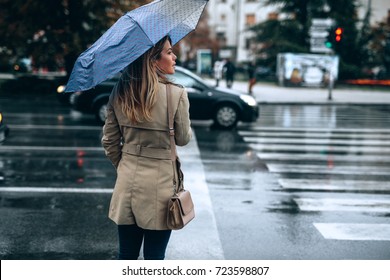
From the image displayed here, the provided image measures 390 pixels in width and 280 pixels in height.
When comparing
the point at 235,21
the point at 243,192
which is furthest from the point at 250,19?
the point at 243,192

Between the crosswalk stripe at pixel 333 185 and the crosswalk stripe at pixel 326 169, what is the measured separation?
743mm

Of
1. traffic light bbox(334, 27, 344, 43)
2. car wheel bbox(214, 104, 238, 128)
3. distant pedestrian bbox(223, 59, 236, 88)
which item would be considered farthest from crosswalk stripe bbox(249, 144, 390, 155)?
distant pedestrian bbox(223, 59, 236, 88)

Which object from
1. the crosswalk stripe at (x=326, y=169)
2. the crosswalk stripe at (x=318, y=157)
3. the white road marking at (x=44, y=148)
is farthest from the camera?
the white road marking at (x=44, y=148)

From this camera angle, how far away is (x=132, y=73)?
3.38m

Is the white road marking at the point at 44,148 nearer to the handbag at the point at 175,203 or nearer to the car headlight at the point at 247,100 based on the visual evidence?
the car headlight at the point at 247,100

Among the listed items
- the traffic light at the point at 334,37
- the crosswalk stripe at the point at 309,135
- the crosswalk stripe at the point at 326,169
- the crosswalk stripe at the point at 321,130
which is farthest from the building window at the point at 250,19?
the crosswalk stripe at the point at 326,169

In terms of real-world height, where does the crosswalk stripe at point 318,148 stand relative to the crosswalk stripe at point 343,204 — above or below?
below

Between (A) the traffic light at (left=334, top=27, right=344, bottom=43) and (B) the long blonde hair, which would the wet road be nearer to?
(B) the long blonde hair

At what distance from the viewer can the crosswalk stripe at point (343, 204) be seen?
285 inches

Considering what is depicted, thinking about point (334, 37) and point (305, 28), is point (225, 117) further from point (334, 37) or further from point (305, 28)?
point (305, 28)

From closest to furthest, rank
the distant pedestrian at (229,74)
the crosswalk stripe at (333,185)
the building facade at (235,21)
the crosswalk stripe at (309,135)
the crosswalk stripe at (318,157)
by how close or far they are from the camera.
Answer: the crosswalk stripe at (333,185) → the crosswalk stripe at (318,157) → the crosswalk stripe at (309,135) → the distant pedestrian at (229,74) → the building facade at (235,21)

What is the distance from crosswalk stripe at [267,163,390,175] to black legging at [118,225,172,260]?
245 inches

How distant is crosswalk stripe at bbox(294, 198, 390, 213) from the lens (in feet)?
23.7
